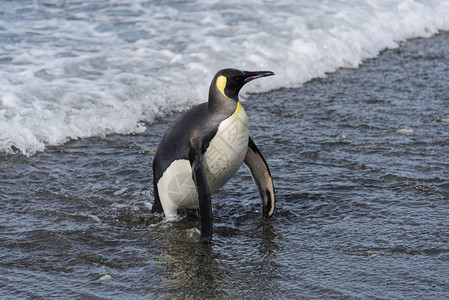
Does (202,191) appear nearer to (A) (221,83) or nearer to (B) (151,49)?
(A) (221,83)

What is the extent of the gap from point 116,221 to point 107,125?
2136 mm

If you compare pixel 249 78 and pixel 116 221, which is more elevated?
pixel 249 78

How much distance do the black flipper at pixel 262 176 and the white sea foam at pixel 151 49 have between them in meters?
2.06

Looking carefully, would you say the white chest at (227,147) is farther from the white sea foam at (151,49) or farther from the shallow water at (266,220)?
the white sea foam at (151,49)

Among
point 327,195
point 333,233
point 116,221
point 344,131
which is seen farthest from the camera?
point 344,131

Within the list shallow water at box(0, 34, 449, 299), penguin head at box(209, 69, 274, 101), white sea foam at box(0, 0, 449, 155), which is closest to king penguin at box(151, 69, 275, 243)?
penguin head at box(209, 69, 274, 101)

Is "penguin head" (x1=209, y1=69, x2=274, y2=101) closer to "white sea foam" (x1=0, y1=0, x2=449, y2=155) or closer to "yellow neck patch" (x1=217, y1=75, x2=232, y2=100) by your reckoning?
"yellow neck patch" (x1=217, y1=75, x2=232, y2=100)

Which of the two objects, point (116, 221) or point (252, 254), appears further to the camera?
point (116, 221)

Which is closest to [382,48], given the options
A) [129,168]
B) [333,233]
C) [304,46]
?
[304,46]

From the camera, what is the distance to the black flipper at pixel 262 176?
4.16 meters

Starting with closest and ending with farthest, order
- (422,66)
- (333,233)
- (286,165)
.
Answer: (333,233) < (286,165) < (422,66)

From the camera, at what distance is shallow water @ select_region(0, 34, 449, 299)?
3.21 metres

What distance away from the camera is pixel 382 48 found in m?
9.34

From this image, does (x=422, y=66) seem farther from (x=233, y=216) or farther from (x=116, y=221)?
(x=116, y=221)
